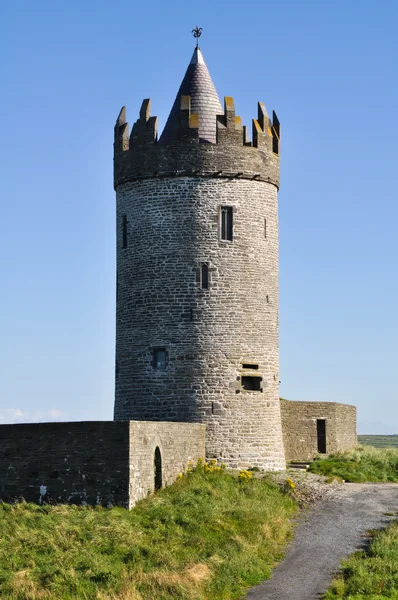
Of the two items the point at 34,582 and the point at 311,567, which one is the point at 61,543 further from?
the point at 311,567

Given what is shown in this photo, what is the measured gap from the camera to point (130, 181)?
33875 millimetres

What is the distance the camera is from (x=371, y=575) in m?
20.9

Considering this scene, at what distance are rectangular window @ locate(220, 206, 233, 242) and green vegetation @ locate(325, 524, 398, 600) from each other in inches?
472

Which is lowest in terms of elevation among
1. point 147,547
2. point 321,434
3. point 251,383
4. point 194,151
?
point 147,547

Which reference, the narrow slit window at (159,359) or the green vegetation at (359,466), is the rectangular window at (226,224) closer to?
the narrow slit window at (159,359)

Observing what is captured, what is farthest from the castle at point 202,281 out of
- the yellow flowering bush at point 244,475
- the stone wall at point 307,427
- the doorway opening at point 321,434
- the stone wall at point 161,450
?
the doorway opening at point 321,434

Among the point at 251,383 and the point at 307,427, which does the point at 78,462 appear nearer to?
the point at 251,383

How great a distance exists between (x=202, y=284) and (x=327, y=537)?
9891mm

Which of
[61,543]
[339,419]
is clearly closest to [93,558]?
[61,543]

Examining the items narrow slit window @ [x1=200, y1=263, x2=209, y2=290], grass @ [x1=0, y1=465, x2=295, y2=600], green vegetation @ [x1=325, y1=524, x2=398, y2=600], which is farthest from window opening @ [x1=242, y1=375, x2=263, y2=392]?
green vegetation @ [x1=325, y1=524, x2=398, y2=600]

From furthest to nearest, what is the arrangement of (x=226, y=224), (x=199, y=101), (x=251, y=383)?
1. (x=199, y=101)
2. (x=226, y=224)
3. (x=251, y=383)

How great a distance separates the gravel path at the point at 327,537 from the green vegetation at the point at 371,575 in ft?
1.09

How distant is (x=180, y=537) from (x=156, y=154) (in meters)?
13.8

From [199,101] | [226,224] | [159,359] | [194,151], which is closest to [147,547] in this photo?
[159,359]
